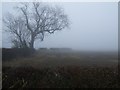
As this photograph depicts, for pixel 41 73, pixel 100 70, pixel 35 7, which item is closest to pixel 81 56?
pixel 100 70

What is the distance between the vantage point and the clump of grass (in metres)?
6.40

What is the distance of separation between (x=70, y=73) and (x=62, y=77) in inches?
17.2

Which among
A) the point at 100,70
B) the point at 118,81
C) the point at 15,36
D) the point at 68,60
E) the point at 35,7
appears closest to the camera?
the point at 118,81

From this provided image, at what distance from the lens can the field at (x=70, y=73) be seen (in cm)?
646

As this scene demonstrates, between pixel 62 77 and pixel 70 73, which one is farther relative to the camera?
pixel 70 73

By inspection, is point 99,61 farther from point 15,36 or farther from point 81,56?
point 15,36

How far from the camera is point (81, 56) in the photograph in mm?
8195

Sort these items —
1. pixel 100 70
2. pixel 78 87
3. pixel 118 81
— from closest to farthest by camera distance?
1. pixel 78 87
2. pixel 118 81
3. pixel 100 70

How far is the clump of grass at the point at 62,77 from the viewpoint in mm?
6402

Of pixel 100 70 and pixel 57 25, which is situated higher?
pixel 57 25

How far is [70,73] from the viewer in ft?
23.3

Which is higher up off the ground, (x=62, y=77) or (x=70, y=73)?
(x=70, y=73)

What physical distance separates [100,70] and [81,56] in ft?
4.35

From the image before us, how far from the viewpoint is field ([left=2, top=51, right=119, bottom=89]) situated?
254 inches
